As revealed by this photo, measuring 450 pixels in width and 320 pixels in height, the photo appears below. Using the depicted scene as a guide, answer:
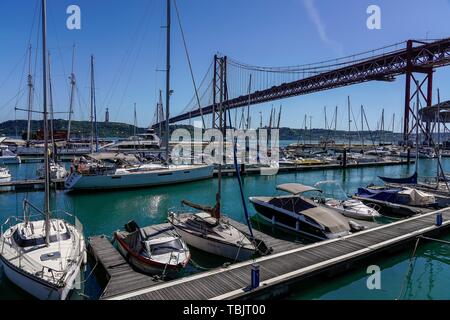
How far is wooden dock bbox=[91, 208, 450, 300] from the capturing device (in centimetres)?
870

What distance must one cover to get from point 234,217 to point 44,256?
36.7ft

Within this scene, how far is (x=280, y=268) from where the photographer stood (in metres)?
10.3

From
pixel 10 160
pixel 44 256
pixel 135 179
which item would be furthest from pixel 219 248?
pixel 10 160

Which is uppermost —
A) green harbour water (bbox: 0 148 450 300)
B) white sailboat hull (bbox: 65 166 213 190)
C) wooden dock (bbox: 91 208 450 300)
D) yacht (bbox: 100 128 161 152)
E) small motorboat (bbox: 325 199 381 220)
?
yacht (bbox: 100 128 161 152)

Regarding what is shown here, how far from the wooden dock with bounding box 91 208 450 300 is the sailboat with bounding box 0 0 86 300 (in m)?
1.28

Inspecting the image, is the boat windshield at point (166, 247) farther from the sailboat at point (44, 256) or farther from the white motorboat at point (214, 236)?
the sailboat at point (44, 256)

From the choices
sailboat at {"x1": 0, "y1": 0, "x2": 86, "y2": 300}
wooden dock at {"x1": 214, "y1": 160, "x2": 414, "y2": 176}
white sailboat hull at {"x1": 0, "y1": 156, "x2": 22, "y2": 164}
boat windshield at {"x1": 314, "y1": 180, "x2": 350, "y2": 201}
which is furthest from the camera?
white sailboat hull at {"x1": 0, "y1": 156, "x2": 22, "y2": 164}

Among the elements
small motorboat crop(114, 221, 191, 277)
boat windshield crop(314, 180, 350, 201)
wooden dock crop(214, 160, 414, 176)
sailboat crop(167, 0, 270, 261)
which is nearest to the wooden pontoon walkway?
small motorboat crop(114, 221, 191, 277)

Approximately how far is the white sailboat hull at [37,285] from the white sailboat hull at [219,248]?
15.1ft

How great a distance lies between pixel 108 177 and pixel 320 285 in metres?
20.2

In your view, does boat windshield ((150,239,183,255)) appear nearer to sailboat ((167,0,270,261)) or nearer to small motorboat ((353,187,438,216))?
sailboat ((167,0,270,261))

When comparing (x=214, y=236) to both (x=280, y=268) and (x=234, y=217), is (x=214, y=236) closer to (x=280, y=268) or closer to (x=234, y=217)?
(x=280, y=268)

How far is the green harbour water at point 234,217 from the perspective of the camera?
33.8ft
